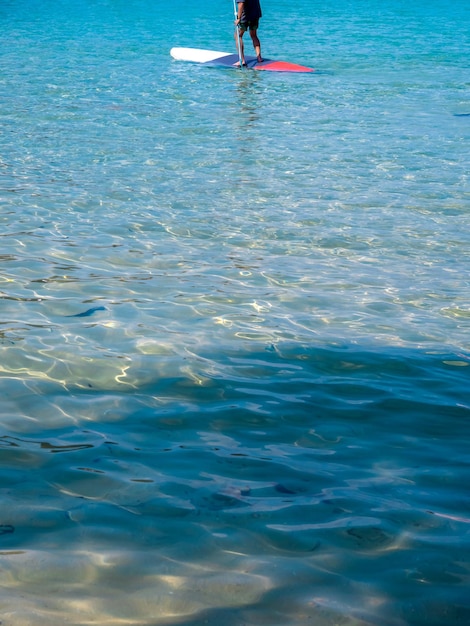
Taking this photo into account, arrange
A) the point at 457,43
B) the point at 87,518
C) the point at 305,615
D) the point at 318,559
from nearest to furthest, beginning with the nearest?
the point at 305,615, the point at 318,559, the point at 87,518, the point at 457,43

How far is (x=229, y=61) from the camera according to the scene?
20328mm

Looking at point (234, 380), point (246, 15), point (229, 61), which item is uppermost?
point (246, 15)

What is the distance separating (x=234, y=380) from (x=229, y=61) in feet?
57.5

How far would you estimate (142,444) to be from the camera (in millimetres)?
3348

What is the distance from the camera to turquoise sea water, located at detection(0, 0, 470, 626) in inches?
94.1

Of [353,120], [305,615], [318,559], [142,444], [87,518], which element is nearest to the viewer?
[305,615]

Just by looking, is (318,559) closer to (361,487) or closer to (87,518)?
(361,487)

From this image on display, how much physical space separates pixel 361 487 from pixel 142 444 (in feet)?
2.98

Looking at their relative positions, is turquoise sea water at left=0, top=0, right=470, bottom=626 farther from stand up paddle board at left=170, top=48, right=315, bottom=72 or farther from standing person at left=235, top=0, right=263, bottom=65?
standing person at left=235, top=0, right=263, bottom=65

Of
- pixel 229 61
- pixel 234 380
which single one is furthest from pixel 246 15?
pixel 234 380

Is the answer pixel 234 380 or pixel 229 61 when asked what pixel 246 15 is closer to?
pixel 229 61

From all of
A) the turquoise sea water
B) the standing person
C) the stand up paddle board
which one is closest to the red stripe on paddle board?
the stand up paddle board

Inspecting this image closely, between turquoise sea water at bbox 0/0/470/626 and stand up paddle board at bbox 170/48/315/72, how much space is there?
26.1 feet

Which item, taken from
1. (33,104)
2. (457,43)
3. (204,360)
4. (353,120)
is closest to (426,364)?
(204,360)
